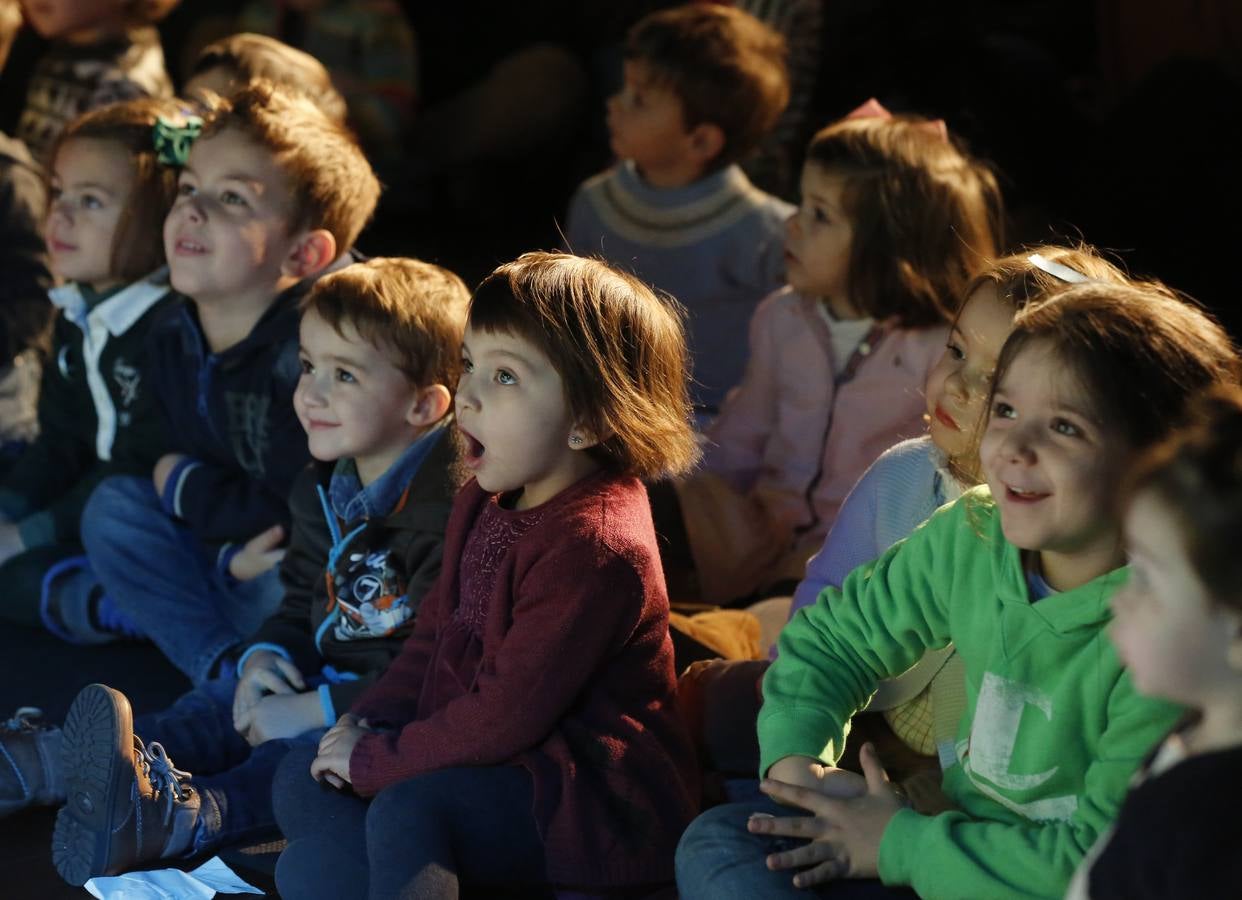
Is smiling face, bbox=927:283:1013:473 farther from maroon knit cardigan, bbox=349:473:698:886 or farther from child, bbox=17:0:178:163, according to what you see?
child, bbox=17:0:178:163

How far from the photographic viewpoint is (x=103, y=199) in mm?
2898

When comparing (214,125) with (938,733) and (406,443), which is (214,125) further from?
(938,733)

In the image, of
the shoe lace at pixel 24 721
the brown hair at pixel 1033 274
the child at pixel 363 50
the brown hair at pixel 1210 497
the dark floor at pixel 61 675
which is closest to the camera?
the brown hair at pixel 1210 497

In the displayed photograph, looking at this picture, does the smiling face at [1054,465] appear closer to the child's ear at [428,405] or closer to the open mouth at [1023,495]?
the open mouth at [1023,495]

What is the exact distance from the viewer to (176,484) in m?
2.73

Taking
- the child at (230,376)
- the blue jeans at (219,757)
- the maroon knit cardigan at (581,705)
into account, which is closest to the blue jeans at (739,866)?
the maroon knit cardigan at (581,705)

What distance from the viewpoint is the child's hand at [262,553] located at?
8.65ft

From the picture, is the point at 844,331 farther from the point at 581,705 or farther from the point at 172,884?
the point at 172,884

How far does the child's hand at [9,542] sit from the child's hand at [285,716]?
3.06 feet

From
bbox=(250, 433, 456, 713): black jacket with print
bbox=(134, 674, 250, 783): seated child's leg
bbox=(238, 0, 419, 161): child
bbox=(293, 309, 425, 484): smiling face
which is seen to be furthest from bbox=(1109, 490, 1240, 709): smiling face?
bbox=(238, 0, 419, 161): child

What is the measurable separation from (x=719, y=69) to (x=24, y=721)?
2.00 meters

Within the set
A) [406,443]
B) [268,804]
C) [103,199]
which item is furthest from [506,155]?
[268,804]

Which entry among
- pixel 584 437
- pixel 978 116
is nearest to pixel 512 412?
pixel 584 437

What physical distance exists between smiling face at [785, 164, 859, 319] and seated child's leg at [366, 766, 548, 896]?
122 cm
